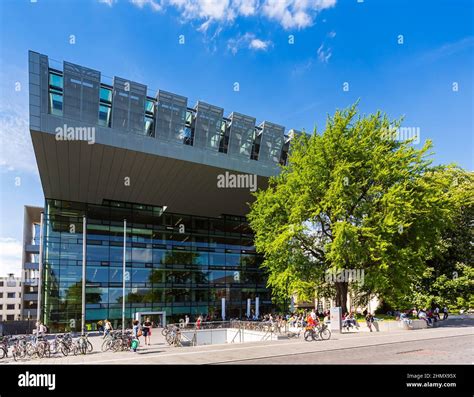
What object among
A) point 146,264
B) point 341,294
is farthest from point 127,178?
point 341,294

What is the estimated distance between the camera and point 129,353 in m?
18.2

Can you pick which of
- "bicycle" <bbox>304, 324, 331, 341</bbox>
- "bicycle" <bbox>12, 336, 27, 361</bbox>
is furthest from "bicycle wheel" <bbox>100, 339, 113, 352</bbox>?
"bicycle" <bbox>304, 324, 331, 341</bbox>

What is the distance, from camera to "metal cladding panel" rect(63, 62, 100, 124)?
2624cm

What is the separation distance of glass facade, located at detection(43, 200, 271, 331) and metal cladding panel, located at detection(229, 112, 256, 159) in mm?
14060

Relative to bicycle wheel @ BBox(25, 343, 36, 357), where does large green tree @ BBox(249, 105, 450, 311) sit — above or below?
above

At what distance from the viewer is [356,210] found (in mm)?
26328

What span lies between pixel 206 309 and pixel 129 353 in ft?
85.7

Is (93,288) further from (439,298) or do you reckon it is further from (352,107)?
(439,298)

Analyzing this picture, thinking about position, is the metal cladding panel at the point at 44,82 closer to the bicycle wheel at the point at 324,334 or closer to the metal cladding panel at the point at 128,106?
the metal cladding panel at the point at 128,106

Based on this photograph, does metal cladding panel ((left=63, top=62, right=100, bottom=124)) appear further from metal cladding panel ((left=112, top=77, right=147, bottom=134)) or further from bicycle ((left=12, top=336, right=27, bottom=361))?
bicycle ((left=12, top=336, right=27, bottom=361))

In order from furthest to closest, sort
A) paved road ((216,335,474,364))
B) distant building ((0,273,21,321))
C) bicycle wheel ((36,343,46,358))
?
1. distant building ((0,273,21,321))
2. bicycle wheel ((36,343,46,358))
3. paved road ((216,335,474,364))

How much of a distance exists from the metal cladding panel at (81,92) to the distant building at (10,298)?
82875mm

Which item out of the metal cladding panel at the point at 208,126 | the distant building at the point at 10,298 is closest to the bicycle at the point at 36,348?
the metal cladding panel at the point at 208,126
